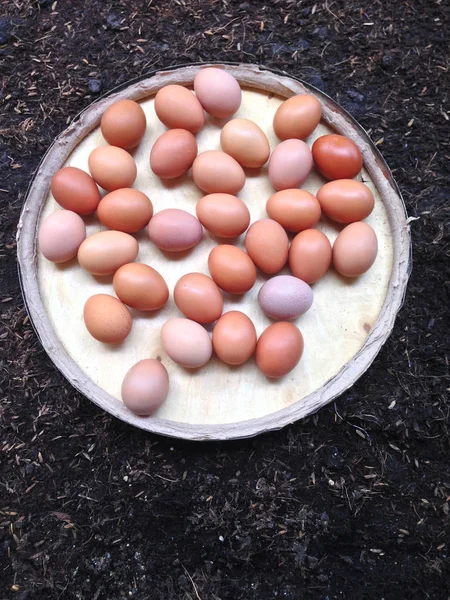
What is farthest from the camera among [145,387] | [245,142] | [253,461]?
[253,461]

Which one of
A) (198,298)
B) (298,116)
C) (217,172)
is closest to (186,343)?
(198,298)

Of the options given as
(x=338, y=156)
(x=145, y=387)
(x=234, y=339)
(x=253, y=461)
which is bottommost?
(x=253, y=461)

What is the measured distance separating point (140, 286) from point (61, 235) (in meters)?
0.24

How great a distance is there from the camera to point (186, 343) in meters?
1.23

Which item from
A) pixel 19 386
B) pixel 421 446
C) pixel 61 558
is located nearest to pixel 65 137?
pixel 19 386

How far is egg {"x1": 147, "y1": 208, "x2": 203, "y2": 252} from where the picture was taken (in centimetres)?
127

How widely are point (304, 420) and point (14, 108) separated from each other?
135 cm

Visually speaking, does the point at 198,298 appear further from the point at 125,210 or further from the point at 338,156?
the point at 338,156

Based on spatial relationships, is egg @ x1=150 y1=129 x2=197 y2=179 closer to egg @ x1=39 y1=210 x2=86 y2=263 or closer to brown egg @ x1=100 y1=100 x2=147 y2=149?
brown egg @ x1=100 y1=100 x2=147 y2=149

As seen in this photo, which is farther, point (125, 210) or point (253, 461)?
point (253, 461)

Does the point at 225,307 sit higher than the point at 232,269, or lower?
lower

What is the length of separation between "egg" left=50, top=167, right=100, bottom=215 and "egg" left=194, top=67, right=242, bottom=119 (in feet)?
1.23

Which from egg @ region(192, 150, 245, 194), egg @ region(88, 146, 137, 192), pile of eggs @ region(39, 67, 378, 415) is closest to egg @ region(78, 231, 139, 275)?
pile of eggs @ region(39, 67, 378, 415)

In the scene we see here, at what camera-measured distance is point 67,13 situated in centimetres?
173
